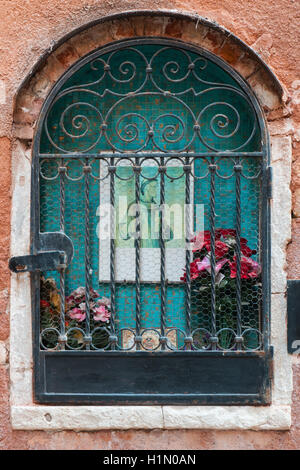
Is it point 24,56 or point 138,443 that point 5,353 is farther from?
point 24,56

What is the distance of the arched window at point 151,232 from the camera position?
9.41ft

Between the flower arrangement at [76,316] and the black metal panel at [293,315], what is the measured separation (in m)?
1.06

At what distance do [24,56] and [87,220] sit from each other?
1.04 m

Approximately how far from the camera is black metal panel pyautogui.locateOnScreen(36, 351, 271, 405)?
9.35 feet

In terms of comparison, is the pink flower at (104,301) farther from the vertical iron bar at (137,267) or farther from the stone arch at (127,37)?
the stone arch at (127,37)

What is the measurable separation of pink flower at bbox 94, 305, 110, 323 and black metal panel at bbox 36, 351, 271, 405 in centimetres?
20

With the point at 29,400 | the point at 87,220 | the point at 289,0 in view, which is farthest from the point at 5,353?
the point at 289,0

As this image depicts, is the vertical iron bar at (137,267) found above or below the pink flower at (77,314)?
above

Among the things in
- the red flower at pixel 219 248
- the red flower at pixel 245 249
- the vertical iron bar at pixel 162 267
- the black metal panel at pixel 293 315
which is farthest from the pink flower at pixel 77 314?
the black metal panel at pixel 293 315

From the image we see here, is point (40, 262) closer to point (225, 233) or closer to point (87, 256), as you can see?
point (87, 256)

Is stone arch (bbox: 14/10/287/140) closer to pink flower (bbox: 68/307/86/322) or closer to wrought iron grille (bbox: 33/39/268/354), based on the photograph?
wrought iron grille (bbox: 33/39/268/354)

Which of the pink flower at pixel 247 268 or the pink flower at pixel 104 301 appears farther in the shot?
the pink flower at pixel 104 301

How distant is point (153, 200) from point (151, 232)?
20 cm

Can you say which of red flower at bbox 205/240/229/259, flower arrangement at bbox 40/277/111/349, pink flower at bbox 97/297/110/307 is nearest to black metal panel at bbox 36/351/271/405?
flower arrangement at bbox 40/277/111/349
